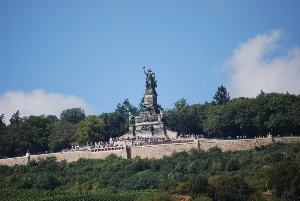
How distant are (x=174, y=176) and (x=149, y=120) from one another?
70.7 ft

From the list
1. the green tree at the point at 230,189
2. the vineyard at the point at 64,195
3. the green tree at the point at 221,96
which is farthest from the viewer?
the green tree at the point at 221,96

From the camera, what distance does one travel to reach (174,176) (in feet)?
186

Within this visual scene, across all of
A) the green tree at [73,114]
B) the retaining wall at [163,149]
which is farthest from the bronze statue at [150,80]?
the green tree at [73,114]

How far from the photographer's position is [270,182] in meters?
48.2

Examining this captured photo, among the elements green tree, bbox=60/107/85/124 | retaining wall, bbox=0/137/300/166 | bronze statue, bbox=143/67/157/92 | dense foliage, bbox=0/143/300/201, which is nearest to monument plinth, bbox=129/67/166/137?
bronze statue, bbox=143/67/157/92

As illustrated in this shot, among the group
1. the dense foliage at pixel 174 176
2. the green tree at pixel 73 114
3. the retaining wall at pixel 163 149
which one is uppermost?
the green tree at pixel 73 114

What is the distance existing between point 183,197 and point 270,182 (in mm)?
7831

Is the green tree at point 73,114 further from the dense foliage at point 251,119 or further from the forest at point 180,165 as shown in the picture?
the dense foliage at point 251,119

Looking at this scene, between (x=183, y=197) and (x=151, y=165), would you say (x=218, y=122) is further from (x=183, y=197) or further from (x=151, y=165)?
(x=183, y=197)

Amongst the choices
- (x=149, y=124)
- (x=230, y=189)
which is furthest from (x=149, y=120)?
(x=230, y=189)

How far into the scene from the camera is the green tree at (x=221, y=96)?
90438mm

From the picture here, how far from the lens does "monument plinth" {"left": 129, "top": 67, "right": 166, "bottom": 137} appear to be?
76.4 m

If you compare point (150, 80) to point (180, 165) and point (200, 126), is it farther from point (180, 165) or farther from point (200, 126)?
point (180, 165)

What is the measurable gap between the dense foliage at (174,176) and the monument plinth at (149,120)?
40.1 feet
